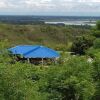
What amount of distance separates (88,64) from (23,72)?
733 cm

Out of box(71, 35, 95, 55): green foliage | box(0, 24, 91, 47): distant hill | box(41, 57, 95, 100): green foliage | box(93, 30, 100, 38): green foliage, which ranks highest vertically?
box(41, 57, 95, 100): green foliage

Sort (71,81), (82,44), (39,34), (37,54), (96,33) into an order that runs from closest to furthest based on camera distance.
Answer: (71,81) → (37,54) → (82,44) → (96,33) → (39,34)

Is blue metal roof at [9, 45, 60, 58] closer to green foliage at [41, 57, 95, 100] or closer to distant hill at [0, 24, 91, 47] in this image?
green foliage at [41, 57, 95, 100]

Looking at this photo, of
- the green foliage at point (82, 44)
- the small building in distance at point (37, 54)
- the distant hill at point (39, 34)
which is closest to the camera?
the small building in distance at point (37, 54)

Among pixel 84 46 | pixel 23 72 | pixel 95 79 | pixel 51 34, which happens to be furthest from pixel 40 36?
pixel 23 72

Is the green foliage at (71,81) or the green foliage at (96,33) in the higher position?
the green foliage at (71,81)

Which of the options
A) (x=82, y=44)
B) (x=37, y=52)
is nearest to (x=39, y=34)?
(x=82, y=44)

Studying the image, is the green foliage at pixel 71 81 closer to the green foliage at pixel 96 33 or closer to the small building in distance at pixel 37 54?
the small building in distance at pixel 37 54

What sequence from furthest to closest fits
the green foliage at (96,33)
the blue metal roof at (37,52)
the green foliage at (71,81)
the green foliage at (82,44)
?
1. the green foliage at (96,33)
2. the green foliage at (82,44)
3. the blue metal roof at (37,52)
4. the green foliage at (71,81)

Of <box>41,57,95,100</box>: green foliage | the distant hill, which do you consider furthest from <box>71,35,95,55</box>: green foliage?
the distant hill

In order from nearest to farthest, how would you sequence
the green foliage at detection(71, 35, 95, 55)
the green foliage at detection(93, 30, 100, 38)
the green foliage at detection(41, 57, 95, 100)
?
the green foliage at detection(41, 57, 95, 100)
the green foliage at detection(71, 35, 95, 55)
the green foliage at detection(93, 30, 100, 38)

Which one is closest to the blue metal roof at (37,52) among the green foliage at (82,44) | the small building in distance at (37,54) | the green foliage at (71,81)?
the small building in distance at (37,54)

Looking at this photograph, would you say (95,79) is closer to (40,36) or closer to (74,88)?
(74,88)

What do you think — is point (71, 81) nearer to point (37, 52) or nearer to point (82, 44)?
point (37, 52)
